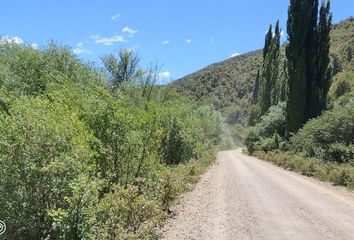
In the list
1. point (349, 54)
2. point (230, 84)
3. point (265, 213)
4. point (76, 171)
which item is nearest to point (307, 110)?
point (265, 213)

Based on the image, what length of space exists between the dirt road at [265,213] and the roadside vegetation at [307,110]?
3320 millimetres

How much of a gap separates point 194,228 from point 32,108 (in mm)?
4962

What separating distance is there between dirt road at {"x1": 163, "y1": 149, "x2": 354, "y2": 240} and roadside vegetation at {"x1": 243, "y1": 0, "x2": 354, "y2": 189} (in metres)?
3.32

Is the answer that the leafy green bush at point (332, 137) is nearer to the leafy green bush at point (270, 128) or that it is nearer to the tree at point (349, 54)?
the leafy green bush at point (270, 128)

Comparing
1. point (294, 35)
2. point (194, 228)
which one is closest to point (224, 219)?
point (194, 228)

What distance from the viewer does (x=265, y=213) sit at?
13141mm

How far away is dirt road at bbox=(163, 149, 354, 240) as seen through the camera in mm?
10672

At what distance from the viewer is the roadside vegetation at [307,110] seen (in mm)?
27031

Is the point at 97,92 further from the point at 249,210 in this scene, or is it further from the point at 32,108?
the point at 249,210

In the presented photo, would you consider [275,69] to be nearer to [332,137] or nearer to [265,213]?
[332,137]

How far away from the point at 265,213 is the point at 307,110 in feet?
83.8

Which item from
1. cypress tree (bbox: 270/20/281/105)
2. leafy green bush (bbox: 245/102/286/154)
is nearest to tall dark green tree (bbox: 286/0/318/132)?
leafy green bush (bbox: 245/102/286/154)

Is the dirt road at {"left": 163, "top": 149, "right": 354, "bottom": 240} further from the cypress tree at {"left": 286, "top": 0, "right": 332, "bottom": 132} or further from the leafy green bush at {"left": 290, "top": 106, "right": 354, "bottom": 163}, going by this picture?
Result: the cypress tree at {"left": 286, "top": 0, "right": 332, "bottom": 132}

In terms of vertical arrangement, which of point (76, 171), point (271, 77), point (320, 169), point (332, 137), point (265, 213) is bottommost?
point (265, 213)
